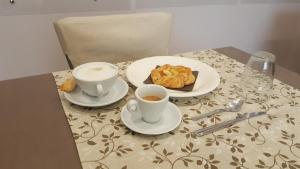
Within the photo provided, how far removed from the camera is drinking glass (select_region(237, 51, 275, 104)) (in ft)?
2.62

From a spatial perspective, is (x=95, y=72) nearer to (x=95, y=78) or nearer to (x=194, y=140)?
(x=95, y=78)

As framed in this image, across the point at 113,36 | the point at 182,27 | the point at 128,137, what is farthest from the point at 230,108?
the point at 182,27

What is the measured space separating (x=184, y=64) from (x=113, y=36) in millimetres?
354

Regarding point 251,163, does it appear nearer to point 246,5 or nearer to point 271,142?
point 271,142

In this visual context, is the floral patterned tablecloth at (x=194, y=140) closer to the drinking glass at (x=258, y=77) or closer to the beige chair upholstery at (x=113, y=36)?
the drinking glass at (x=258, y=77)

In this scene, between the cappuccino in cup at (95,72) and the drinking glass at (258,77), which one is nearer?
the cappuccino in cup at (95,72)

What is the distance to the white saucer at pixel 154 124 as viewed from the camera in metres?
0.60

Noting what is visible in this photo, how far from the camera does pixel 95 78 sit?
68 centimetres

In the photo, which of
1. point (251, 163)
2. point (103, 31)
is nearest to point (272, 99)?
point (251, 163)

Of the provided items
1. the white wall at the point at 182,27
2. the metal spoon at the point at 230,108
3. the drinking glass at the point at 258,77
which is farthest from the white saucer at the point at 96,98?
the white wall at the point at 182,27

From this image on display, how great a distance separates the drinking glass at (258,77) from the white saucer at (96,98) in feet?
1.17

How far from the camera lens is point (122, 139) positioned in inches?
23.1

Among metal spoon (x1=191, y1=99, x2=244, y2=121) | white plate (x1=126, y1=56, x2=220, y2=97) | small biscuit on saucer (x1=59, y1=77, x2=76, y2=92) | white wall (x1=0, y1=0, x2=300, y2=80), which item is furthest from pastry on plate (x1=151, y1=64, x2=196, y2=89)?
white wall (x1=0, y1=0, x2=300, y2=80)

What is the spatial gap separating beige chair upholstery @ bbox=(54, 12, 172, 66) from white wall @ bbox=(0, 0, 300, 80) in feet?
2.06
